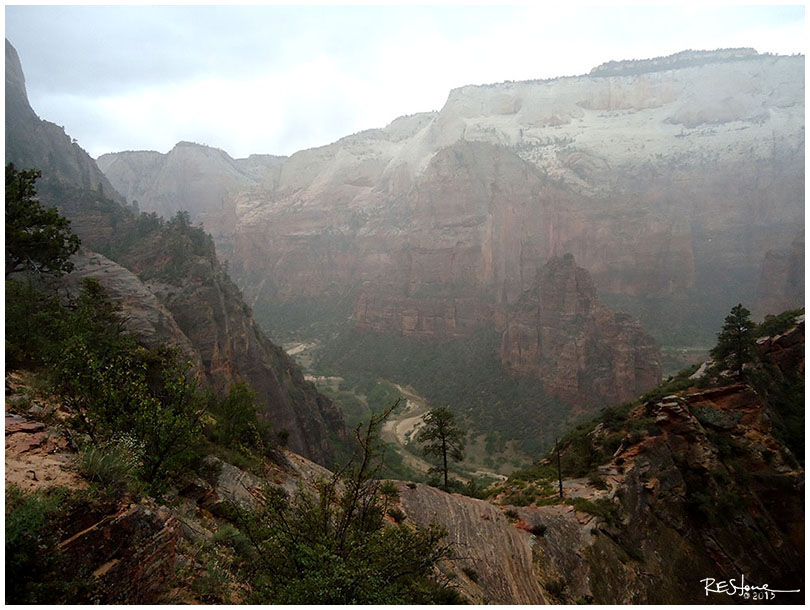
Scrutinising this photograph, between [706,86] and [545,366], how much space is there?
14188 centimetres

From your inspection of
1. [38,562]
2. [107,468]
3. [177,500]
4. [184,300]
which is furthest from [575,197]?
[38,562]

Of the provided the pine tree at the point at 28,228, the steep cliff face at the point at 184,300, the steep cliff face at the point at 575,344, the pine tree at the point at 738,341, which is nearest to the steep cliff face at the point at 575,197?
the steep cliff face at the point at 575,344

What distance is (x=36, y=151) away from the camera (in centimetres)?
5416

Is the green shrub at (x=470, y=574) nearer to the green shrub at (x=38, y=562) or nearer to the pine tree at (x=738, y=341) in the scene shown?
the green shrub at (x=38, y=562)

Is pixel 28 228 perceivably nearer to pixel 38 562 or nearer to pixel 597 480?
pixel 38 562

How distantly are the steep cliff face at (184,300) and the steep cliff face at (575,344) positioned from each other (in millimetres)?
29417

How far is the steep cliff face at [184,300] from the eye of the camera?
27203mm

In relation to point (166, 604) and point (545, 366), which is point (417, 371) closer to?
point (545, 366)

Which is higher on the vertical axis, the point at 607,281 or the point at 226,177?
the point at 226,177

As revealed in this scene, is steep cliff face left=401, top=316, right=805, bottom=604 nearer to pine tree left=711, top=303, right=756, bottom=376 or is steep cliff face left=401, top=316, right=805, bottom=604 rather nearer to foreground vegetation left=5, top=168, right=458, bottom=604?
pine tree left=711, top=303, right=756, bottom=376

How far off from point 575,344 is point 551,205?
5949cm

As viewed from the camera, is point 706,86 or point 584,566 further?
point 706,86

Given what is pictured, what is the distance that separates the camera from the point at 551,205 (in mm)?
102125

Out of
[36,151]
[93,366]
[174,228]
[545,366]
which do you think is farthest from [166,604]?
[36,151]
